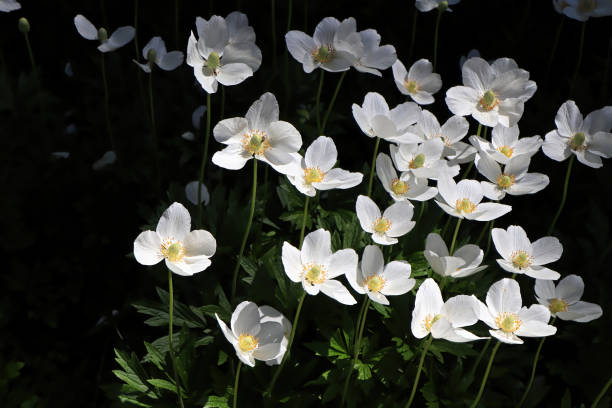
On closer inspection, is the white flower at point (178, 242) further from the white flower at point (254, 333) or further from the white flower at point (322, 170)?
the white flower at point (322, 170)

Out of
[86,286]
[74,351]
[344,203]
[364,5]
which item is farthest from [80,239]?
[364,5]

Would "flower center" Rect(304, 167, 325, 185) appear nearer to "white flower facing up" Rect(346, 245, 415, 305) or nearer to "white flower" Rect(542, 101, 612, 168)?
"white flower facing up" Rect(346, 245, 415, 305)

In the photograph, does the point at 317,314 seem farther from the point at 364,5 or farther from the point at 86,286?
the point at 364,5

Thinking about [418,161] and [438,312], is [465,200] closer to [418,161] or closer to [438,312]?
[418,161]

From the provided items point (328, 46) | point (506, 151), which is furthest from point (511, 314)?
point (328, 46)

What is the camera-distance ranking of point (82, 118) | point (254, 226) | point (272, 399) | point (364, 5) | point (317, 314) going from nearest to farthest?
1. point (272, 399)
2. point (317, 314)
3. point (254, 226)
4. point (82, 118)
5. point (364, 5)

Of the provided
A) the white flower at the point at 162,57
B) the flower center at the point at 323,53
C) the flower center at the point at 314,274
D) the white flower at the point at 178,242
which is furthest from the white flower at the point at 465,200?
the white flower at the point at 162,57
